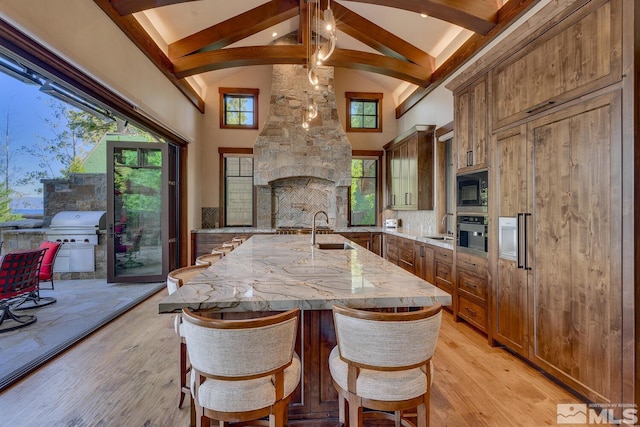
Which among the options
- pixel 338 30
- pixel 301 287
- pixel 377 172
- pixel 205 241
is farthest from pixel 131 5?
pixel 377 172

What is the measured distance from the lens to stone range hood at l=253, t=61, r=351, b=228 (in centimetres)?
593

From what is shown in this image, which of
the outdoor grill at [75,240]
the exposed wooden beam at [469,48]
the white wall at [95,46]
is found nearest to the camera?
the white wall at [95,46]

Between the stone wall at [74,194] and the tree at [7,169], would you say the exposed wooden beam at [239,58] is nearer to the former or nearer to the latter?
the stone wall at [74,194]

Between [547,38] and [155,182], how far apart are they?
526 centimetres

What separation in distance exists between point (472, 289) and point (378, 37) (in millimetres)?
3921

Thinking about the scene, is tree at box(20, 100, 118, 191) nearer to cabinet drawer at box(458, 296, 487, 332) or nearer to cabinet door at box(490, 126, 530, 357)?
cabinet door at box(490, 126, 530, 357)

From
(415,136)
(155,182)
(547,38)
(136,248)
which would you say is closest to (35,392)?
(136,248)

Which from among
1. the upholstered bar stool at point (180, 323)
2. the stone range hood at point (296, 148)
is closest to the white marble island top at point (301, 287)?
the upholstered bar stool at point (180, 323)

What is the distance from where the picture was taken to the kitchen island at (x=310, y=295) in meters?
1.30

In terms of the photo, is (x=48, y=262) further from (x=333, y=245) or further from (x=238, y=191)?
(x=333, y=245)

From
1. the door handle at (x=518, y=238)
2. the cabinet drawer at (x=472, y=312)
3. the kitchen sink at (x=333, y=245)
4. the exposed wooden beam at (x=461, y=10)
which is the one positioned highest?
the exposed wooden beam at (x=461, y=10)

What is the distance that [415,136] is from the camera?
4.88 m

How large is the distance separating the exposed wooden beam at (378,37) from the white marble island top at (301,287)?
12.6 feet

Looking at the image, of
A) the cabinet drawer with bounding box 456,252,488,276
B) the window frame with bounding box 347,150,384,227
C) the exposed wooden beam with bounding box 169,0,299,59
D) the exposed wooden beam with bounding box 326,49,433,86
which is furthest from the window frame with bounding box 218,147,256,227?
the cabinet drawer with bounding box 456,252,488,276
